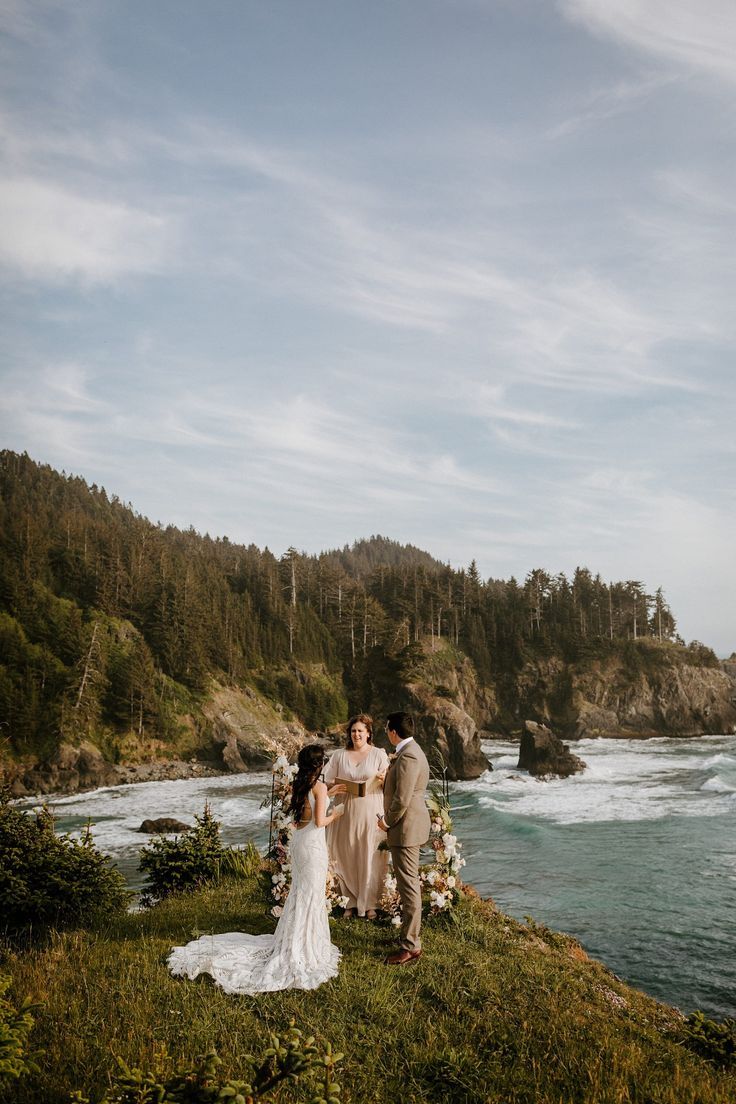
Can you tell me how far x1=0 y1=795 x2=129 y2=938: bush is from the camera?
9500 millimetres

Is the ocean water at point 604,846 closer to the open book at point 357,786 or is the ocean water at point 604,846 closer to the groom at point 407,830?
the groom at point 407,830

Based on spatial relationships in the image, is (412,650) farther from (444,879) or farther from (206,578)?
(444,879)

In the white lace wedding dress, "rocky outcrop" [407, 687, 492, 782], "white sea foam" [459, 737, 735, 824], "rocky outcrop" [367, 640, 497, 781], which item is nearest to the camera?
the white lace wedding dress

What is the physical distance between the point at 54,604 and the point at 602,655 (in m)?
73.3

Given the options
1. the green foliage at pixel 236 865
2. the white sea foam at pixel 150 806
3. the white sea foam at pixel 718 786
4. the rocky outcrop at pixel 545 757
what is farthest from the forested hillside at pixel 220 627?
the green foliage at pixel 236 865

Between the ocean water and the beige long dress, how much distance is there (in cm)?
969

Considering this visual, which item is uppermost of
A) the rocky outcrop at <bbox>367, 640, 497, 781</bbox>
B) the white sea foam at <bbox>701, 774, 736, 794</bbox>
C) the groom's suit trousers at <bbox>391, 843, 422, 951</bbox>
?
the groom's suit trousers at <bbox>391, 843, 422, 951</bbox>

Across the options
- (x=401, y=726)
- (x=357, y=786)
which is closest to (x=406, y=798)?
(x=401, y=726)

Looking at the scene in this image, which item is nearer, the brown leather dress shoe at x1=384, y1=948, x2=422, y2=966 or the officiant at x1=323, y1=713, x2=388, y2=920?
the brown leather dress shoe at x1=384, y1=948, x2=422, y2=966

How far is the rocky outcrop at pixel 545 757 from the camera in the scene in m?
52.4

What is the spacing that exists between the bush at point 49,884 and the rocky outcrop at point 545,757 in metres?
46.5

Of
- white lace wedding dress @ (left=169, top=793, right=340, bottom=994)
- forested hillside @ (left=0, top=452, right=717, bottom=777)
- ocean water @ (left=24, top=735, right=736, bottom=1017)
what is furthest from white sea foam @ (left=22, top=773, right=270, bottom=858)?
white lace wedding dress @ (left=169, top=793, right=340, bottom=994)

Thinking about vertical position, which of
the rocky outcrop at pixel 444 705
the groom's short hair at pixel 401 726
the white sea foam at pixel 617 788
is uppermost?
the groom's short hair at pixel 401 726

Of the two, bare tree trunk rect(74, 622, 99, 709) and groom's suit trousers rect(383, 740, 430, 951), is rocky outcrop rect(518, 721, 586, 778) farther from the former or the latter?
groom's suit trousers rect(383, 740, 430, 951)
